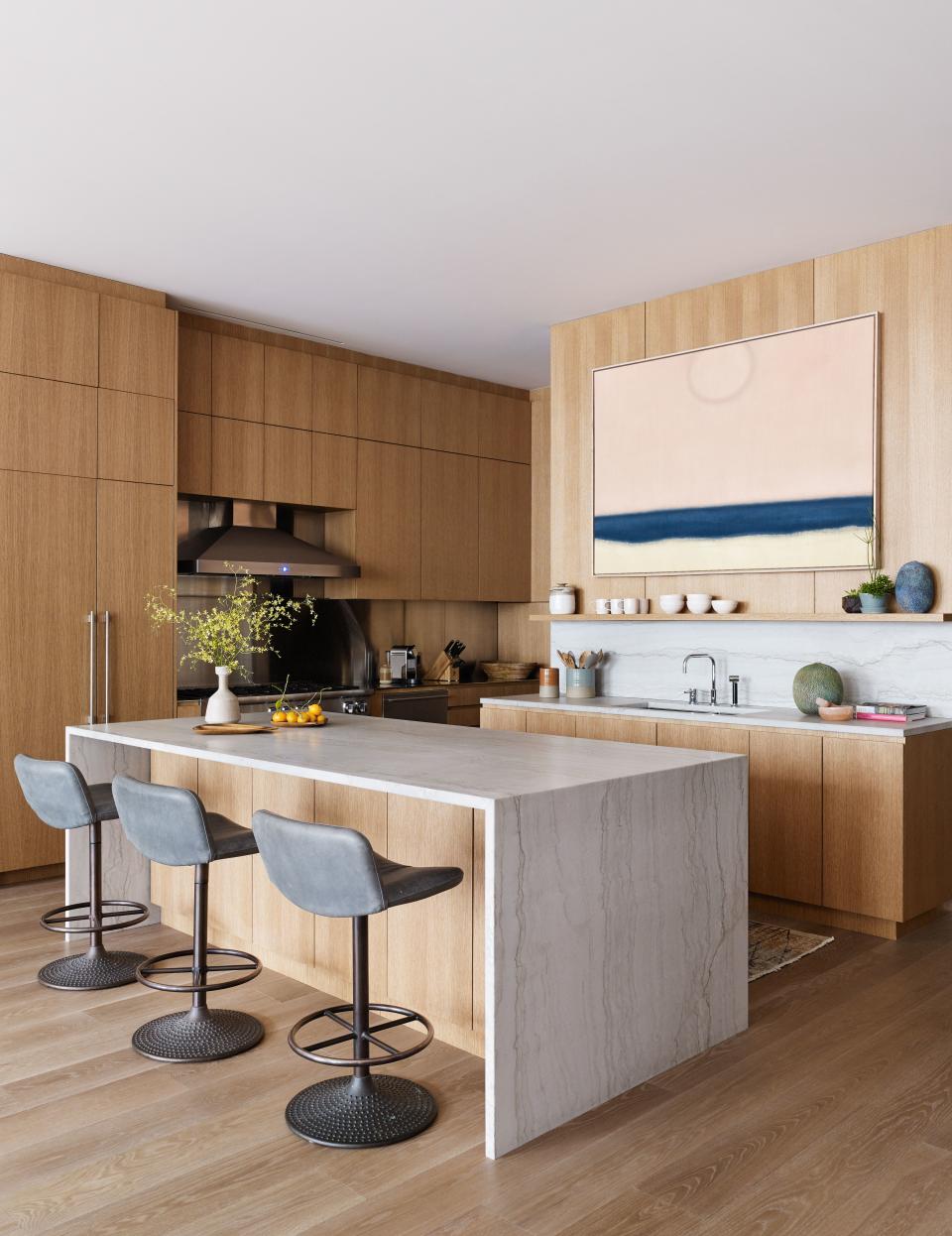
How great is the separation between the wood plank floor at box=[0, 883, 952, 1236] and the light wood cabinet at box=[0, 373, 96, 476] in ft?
8.17

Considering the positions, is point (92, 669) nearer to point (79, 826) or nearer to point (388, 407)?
point (79, 826)

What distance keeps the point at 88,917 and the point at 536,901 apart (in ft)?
7.17

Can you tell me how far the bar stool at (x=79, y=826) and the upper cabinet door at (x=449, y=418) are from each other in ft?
12.0

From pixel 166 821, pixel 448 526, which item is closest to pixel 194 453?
pixel 448 526

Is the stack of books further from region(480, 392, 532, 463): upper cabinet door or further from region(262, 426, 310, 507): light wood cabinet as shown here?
region(480, 392, 532, 463): upper cabinet door

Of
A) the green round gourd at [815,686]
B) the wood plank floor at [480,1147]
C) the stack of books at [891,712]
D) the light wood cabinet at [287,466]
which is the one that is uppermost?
the light wood cabinet at [287,466]

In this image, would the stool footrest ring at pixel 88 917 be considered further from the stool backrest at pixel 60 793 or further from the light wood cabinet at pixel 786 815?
the light wood cabinet at pixel 786 815

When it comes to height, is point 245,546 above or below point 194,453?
below

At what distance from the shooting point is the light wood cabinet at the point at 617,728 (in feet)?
15.3

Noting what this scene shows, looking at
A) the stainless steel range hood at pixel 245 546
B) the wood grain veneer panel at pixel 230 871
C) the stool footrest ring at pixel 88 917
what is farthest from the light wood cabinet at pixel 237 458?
the stool footrest ring at pixel 88 917

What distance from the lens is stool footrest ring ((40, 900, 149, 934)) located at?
12.0 ft

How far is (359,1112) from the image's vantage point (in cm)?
249

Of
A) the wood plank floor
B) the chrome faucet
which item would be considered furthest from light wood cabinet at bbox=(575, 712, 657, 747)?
the wood plank floor

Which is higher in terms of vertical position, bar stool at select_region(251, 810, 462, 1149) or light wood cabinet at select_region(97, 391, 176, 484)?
light wood cabinet at select_region(97, 391, 176, 484)
